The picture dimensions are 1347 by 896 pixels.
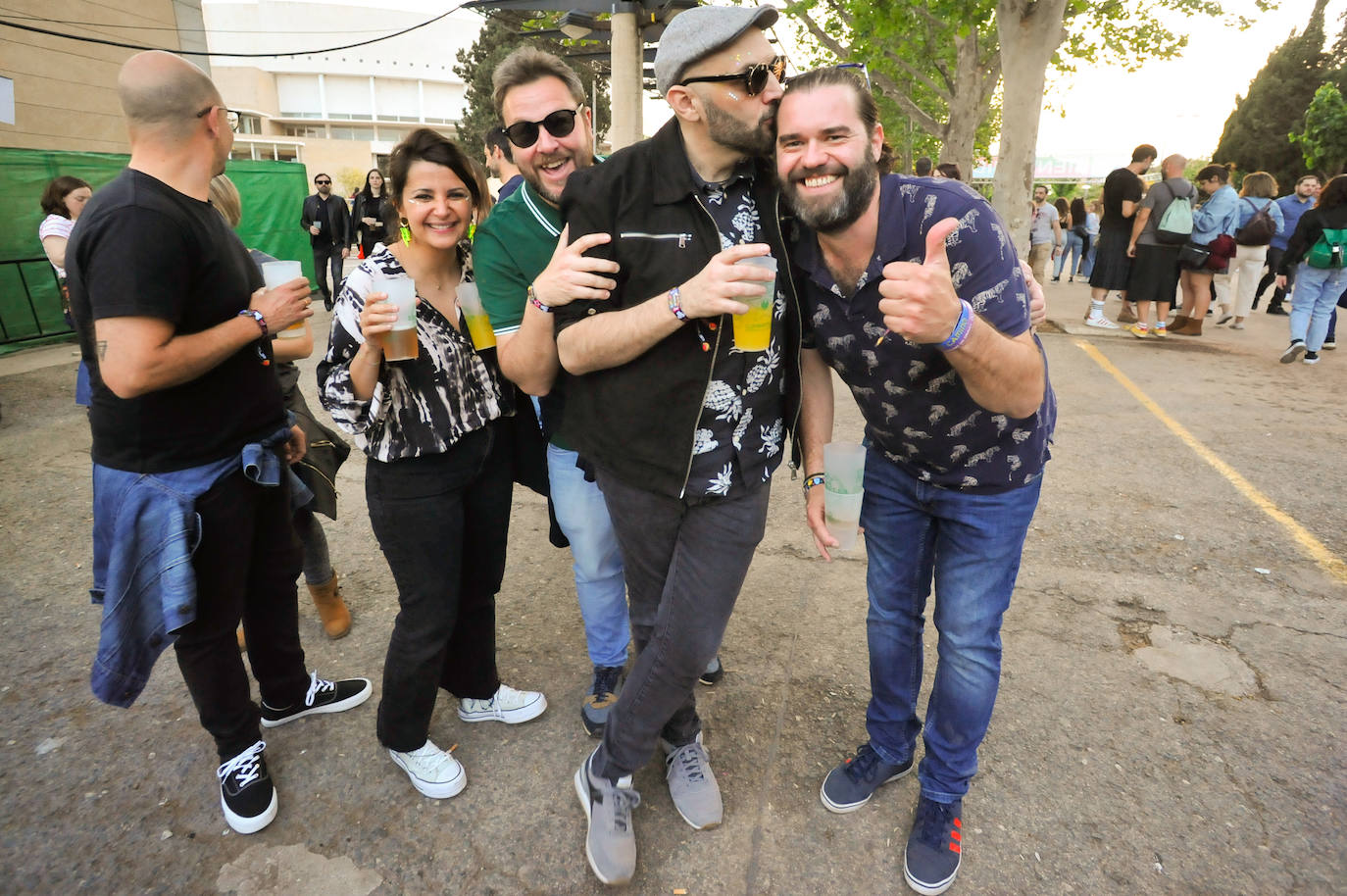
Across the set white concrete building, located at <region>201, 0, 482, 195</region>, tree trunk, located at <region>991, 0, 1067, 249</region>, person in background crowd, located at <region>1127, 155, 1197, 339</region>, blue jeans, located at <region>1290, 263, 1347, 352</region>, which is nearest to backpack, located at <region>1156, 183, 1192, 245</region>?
person in background crowd, located at <region>1127, 155, 1197, 339</region>

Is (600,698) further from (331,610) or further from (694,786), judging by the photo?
(331,610)

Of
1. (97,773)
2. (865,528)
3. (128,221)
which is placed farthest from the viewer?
(97,773)

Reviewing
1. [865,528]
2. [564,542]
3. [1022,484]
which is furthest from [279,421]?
[1022,484]

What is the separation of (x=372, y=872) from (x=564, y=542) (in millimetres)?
1138

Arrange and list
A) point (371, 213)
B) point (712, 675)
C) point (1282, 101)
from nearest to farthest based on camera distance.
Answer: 1. point (712, 675)
2. point (371, 213)
3. point (1282, 101)

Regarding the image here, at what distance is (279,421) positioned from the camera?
7.48 feet

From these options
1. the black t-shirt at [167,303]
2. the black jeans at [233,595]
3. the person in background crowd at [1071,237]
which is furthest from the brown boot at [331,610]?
the person in background crowd at [1071,237]

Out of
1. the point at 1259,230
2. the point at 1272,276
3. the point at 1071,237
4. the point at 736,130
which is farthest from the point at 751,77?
the point at 1071,237

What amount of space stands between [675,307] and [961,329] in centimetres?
59

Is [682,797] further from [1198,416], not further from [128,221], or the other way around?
[1198,416]

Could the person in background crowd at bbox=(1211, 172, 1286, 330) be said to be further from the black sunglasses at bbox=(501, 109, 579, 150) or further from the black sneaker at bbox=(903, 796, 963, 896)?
the black sunglasses at bbox=(501, 109, 579, 150)

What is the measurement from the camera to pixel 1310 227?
736 cm

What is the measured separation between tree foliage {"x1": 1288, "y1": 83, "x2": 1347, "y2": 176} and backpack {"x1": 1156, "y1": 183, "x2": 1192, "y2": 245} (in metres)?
20.9

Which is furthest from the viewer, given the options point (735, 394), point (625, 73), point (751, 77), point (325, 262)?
point (325, 262)
